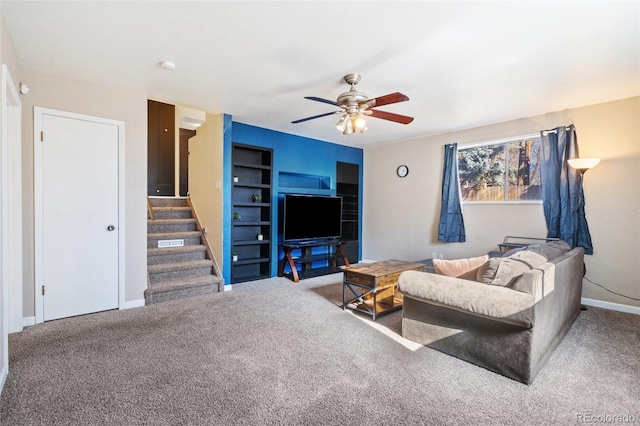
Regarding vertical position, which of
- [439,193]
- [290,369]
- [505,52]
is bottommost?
[290,369]

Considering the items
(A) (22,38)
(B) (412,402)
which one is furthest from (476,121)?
(A) (22,38)

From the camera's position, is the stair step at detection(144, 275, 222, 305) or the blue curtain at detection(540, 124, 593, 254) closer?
the stair step at detection(144, 275, 222, 305)

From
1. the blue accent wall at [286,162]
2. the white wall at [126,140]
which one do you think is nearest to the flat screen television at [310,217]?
the blue accent wall at [286,162]

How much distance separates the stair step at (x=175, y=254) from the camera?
4.25 meters

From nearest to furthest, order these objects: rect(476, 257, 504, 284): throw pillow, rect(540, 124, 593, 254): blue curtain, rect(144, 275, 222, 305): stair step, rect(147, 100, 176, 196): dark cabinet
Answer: rect(476, 257, 504, 284): throw pillow, rect(144, 275, 222, 305): stair step, rect(540, 124, 593, 254): blue curtain, rect(147, 100, 176, 196): dark cabinet

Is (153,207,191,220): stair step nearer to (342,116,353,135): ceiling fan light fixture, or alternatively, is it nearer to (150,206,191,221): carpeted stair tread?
(150,206,191,221): carpeted stair tread

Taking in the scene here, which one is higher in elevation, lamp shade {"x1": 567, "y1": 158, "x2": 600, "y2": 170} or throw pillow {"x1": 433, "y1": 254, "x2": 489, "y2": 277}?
lamp shade {"x1": 567, "y1": 158, "x2": 600, "y2": 170}

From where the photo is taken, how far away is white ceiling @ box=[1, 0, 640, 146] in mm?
2033

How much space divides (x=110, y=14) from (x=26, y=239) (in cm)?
233

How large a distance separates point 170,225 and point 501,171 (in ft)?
17.2

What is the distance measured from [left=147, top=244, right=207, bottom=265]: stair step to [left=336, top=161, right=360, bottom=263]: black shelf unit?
2.84 metres

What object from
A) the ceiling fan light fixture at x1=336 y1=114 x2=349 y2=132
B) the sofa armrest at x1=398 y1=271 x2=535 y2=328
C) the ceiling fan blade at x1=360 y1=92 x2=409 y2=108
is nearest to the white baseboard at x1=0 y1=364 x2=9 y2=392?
the sofa armrest at x1=398 y1=271 x2=535 y2=328

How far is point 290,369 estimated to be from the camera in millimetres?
2203

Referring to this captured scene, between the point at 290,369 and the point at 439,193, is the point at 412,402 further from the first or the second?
the point at 439,193
